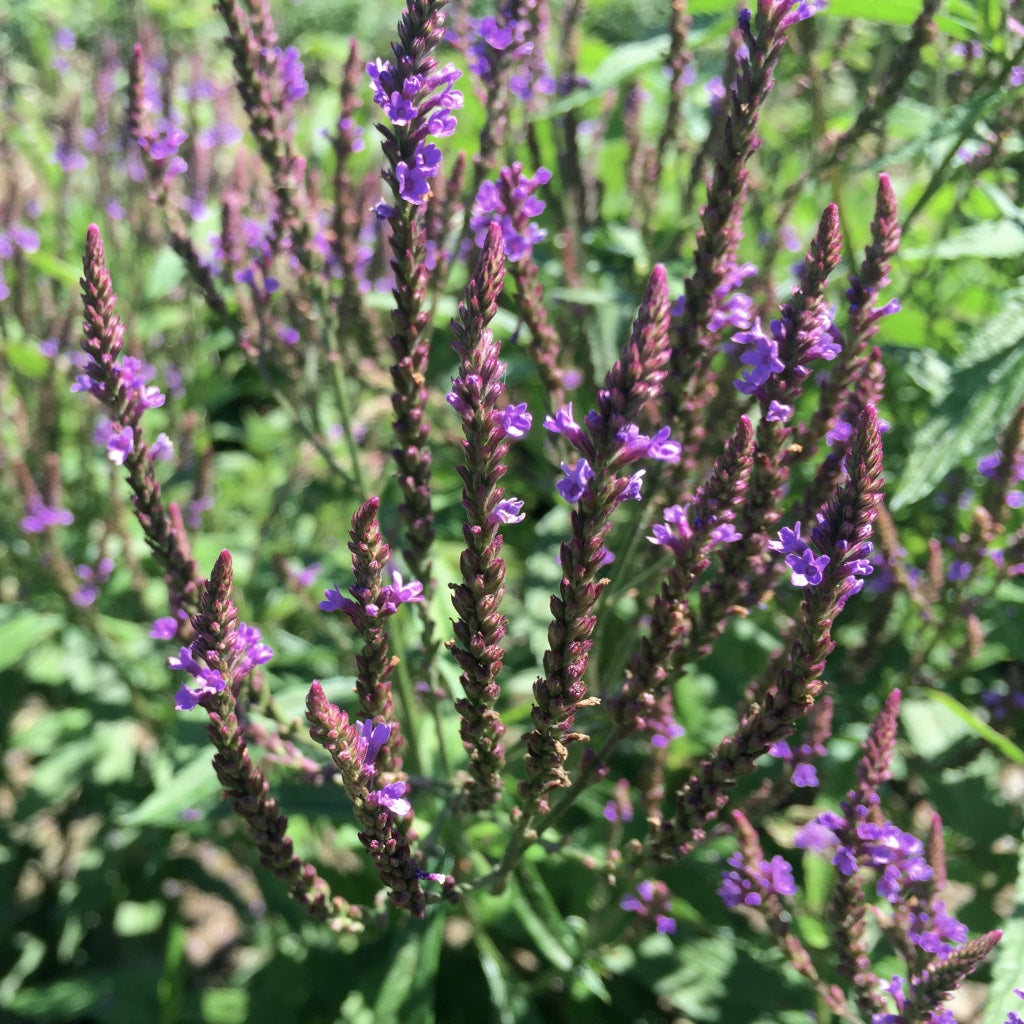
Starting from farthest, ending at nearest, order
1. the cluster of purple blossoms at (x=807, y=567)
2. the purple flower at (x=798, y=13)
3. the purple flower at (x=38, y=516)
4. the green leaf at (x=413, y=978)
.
Answer: the purple flower at (x=38, y=516), the green leaf at (x=413, y=978), the purple flower at (x=798, y=13), the cluster of purple blossoms at (x=807, y=567)

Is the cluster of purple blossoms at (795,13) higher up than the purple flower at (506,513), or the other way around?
the cluster of purple blossoms at (795,13)

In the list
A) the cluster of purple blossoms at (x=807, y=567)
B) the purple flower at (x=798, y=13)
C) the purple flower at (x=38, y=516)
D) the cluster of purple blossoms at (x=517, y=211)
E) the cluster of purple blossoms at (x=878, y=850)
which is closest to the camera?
the cluster of purple blossoms at (x=807, y=567)

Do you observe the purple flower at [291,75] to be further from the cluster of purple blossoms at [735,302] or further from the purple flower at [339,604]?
the purple flower at [339,604]

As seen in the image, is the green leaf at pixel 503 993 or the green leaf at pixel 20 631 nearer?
the green leaf at pixel 503 993

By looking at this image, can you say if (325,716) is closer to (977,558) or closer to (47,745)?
(977,558)

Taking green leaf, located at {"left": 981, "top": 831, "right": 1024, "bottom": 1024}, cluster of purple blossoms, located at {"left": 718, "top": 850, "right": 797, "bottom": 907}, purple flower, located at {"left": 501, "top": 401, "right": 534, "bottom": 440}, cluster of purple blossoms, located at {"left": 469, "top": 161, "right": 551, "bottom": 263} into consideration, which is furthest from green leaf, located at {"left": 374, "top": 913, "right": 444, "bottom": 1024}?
cluster of purple blossoms, located at {"left": 469, "top": 161, "right": 551, "bottom": 263}

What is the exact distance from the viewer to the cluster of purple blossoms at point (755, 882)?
1943mm

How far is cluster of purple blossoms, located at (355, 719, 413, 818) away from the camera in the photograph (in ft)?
4.66

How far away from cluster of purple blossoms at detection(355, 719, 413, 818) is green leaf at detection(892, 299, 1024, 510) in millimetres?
1317

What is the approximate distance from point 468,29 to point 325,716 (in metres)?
2.59

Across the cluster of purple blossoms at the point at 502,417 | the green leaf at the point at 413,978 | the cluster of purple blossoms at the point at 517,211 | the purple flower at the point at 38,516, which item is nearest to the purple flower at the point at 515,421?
the cluster of purple blossoms at the point at 502,417

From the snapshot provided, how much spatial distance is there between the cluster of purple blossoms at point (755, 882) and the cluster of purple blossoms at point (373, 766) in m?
0.82

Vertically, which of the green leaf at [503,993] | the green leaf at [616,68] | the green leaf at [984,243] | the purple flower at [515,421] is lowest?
the green leaf at [503,993]

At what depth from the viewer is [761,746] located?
152 cm
